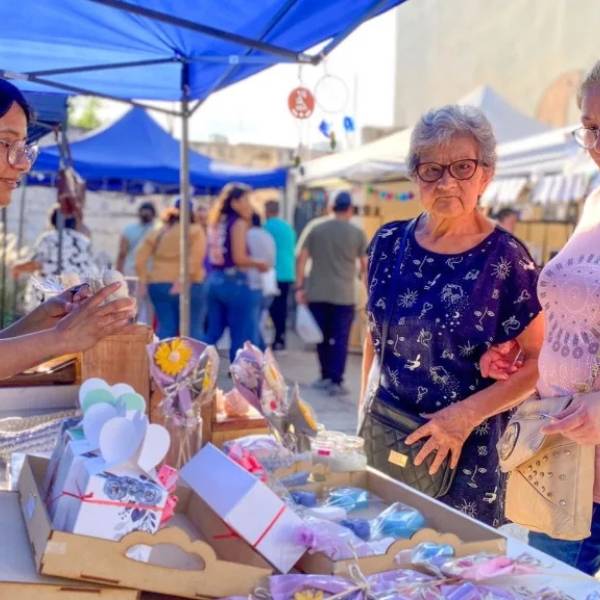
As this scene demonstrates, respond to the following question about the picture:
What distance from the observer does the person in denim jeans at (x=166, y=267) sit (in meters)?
7.34

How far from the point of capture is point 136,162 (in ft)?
31.4

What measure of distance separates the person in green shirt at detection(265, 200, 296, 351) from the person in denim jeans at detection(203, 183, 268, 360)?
192 centimetres

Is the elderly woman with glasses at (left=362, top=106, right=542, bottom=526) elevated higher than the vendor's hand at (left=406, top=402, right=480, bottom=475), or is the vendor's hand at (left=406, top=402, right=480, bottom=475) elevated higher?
the elderly woman with glasses at (left=362, top=106, right=542, bottom=526)

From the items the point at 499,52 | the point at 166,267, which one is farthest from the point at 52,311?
the point at 499,52

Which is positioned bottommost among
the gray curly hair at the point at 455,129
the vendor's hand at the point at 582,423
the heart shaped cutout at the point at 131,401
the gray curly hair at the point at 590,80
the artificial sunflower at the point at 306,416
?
the artificial sunflower at the point at 306,416

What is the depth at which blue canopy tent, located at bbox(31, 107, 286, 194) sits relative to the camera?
31.1ft

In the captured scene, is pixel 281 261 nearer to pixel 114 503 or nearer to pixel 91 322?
pixel 91 322

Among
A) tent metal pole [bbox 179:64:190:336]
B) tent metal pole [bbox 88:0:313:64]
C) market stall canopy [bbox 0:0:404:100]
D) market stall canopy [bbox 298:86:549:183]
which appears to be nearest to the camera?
tent metal pole [bbox 88:0:313:64]

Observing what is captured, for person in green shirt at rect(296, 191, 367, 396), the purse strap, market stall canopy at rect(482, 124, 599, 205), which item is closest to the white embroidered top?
the purse strap

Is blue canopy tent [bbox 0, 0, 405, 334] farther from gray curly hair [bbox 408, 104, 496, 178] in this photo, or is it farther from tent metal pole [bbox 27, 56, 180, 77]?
gray curly hair [bbox 408, 104, 496, 178]

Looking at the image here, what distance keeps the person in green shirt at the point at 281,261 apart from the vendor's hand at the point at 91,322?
7361 mm

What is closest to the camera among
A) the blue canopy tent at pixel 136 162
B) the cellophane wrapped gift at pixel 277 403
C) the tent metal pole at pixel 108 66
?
the cellophane wrapped gift at pixel 277 403

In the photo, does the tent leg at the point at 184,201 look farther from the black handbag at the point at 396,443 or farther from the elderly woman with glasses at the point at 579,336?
the elderly woman with glasses at the point at 579,336

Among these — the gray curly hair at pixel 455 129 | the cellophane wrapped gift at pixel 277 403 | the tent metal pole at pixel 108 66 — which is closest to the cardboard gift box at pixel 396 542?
the cellophane wrapped gift at pixel 277 403
